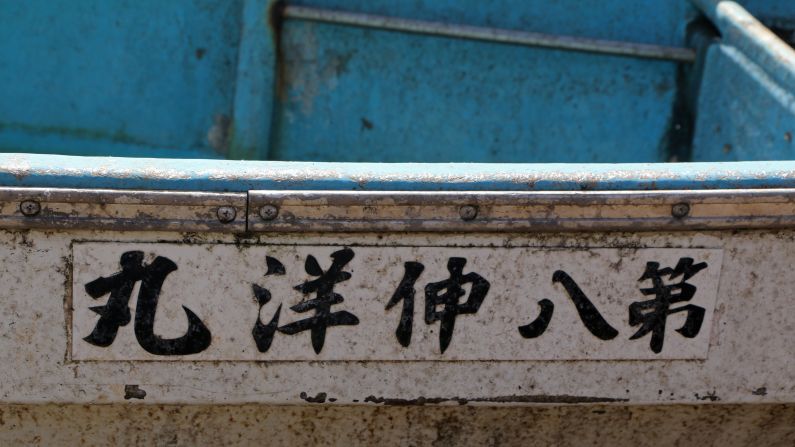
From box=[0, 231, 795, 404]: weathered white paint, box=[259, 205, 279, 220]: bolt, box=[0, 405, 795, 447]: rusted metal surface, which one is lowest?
box=[0, 405, 795, 447]: rusted metal surface

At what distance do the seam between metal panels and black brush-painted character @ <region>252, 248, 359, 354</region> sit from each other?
0.07m

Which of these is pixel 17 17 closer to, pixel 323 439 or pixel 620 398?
pixel 323 439

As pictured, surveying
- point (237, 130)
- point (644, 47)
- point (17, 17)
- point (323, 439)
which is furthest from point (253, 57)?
point (323, 439)

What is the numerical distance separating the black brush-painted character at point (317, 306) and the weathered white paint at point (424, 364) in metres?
0.02

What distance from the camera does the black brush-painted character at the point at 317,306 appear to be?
5.60ft

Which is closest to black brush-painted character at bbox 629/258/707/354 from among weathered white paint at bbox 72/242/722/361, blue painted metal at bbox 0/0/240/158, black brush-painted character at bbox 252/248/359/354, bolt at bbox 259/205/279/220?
weathered white paint at bbox 72/242/722/361

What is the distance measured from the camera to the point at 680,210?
5.65ft

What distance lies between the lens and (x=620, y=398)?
183cm

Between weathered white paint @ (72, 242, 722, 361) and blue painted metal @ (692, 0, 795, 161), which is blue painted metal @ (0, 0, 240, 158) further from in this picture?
weathered white paint @ (72, 242, 722, 361)

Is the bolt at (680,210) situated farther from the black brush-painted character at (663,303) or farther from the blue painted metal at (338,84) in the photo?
the blue painted metal at (338,84)

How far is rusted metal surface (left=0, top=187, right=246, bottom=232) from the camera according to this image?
5.32ft

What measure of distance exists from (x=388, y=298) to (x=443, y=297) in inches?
3.6

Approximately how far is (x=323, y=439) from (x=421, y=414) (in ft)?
0.59

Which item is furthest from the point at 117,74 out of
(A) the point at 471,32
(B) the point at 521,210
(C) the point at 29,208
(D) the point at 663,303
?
(D) the point at 663,303
